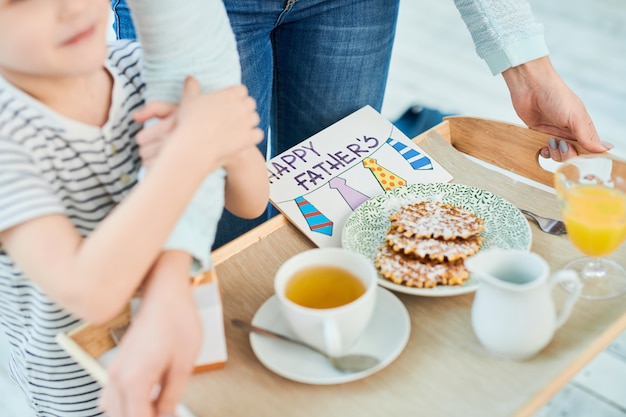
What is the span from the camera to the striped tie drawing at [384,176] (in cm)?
106

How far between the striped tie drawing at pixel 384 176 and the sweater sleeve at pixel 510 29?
268 mm

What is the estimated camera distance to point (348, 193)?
1.05 meters

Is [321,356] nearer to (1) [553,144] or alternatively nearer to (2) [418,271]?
(2) [418,271]

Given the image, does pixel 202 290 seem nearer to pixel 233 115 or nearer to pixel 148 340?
→ pixel 148 340

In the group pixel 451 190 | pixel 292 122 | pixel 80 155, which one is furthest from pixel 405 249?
pixel 292 122

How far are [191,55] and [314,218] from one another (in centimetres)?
29

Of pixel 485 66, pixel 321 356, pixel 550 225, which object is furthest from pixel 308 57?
pixel 485 66

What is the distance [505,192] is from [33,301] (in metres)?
0.67

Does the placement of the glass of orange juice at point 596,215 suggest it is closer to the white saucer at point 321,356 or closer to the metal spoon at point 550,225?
the metal spoon at point 550,225

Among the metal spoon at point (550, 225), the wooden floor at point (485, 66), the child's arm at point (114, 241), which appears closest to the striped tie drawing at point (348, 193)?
the metal spoon at point (550, 225)

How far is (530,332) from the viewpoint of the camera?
0.74 m

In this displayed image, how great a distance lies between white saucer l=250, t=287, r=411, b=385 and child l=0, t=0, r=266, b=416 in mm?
122

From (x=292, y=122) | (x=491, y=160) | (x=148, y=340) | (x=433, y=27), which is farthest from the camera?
(x=433, y=27)

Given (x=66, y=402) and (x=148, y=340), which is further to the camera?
(x=66, y=402)
